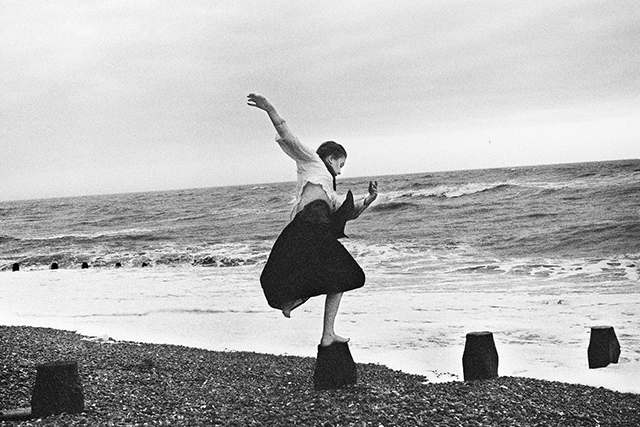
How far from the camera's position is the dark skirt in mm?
6262

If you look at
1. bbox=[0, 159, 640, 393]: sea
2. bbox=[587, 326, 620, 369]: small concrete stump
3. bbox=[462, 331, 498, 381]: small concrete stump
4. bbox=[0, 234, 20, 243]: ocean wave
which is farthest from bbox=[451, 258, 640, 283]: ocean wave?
bbox=[0, 234, 20, 243]: ocean wave

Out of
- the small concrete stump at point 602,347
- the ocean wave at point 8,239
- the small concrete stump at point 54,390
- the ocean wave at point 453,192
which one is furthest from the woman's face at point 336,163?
the ocean wave at point 453,192

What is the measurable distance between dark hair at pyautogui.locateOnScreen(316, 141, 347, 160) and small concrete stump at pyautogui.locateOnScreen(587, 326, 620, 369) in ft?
11.1

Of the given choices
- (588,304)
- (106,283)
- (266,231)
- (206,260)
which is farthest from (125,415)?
(266,231)

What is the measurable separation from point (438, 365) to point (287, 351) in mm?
1935

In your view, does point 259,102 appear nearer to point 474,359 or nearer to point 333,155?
point 333,155

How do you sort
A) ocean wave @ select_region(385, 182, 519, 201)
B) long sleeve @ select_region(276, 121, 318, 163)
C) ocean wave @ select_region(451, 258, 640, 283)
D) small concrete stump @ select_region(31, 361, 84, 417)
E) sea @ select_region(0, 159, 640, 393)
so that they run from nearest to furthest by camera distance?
1. small concrete stump @ select_region(31, 361, 84, 417)
2. long sleeve @ select_region(276, 121, 318, 163)
3. sea @ select_region(0, 159, 640, 393)
4. ocean wave @ select_region(451, 258, 640, 283)
5. ocean wave @ select_region(385, 182, 519, 201)

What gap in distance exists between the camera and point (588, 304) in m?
12.3

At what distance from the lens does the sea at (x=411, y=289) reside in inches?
377

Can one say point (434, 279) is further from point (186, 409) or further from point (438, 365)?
point (186, 409)

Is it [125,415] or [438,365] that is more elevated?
[125,415]

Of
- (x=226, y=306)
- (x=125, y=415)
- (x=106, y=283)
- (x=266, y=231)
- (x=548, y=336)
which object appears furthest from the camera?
(x=266, y=231)

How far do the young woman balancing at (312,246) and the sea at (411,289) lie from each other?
7.12 feet

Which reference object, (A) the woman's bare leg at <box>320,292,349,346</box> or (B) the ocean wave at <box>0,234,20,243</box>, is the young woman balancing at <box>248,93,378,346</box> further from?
(B) the ocean wave at <box>0,234,20,243</box>
